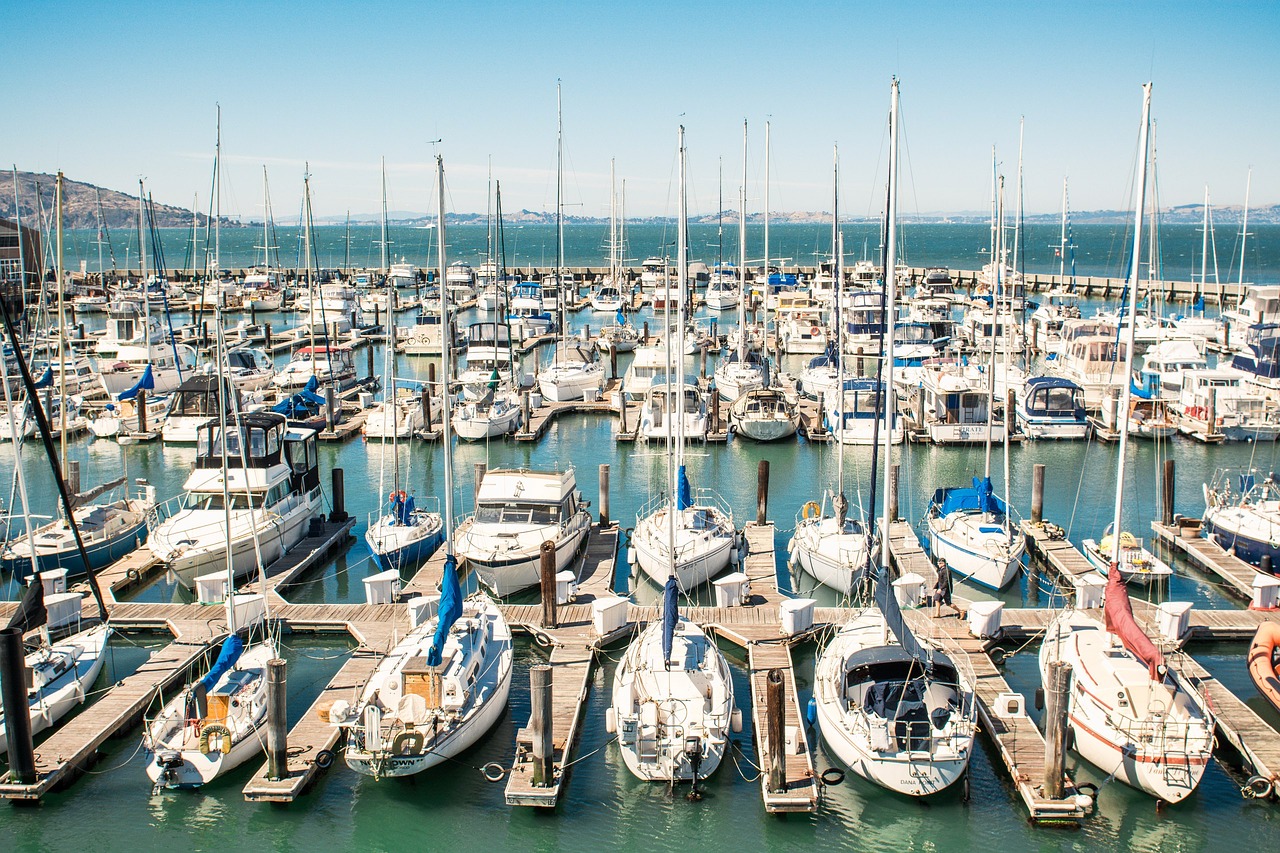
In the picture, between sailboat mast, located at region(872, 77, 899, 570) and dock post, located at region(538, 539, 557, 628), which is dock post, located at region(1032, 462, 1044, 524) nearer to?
sailboat mast, located at region(872, 77, 899, 570)

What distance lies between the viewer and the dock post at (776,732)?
51.8ft

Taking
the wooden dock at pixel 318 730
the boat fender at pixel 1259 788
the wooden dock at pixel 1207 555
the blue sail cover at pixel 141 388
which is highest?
the blue sail cover at pixel 141 388

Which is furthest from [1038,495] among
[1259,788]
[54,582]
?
[54,582]

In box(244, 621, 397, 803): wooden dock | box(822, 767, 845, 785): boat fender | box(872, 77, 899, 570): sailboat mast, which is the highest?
box(872, 77, 899, 570): sailboat mast

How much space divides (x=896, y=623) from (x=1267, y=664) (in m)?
6.79

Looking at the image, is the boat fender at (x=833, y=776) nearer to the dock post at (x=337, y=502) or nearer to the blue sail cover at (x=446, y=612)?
the blue sail cover at (x=446, y=612)

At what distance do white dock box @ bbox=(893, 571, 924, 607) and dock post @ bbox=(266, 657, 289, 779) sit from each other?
12481 millimetres

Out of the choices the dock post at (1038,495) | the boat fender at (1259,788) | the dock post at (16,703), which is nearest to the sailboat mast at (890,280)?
the boat fender at (1259,788)

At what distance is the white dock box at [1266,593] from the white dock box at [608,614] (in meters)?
13.5

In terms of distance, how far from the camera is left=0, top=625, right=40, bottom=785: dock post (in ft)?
51.6

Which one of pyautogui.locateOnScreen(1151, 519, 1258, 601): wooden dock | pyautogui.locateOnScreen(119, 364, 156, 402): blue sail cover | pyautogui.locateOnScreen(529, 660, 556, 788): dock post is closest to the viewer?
pyautogui.locateOnScreen(529, 660, 556, 788): dock post

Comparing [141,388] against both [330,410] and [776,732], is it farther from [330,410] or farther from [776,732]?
[776,732]

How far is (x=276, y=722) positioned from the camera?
1636cm

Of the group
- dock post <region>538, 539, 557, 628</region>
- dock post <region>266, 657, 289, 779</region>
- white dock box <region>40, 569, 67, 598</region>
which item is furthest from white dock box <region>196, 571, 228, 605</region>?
dock post <region>266, 657, 289, 779</region>
